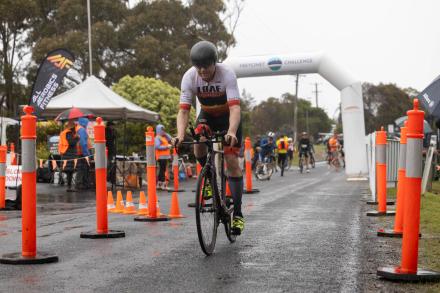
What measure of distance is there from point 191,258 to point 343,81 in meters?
19.7

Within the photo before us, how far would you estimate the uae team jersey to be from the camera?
267 inches

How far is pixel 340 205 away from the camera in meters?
12.8

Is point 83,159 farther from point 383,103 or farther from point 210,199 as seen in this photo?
point 383,103

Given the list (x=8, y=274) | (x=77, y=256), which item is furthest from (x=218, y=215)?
(x=8, y=274)

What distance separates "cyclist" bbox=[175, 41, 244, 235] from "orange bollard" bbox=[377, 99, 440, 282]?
1695mm

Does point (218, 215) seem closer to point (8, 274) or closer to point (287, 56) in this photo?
point (8, 274)

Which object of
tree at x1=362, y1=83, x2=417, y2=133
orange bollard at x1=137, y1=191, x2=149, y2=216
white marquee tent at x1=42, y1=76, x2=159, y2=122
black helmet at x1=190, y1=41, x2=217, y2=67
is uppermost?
tree at x1=362, y1=83, x2=417, y2=133

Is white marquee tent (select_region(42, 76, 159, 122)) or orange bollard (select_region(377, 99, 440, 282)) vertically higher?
white marquee tent (select_region(42, 76, 159, 122))

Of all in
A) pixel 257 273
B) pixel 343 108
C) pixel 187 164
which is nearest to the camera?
pixel 257 273

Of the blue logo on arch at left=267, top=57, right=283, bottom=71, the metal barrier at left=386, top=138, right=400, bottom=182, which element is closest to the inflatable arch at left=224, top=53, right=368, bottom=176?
the blue logo on arch at left=267, top=57, right=283, bottom=71

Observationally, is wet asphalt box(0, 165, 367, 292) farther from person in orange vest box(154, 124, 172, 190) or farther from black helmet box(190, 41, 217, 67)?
person in orange vest box(154, 124, 172, 190)

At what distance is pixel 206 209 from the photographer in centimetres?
645

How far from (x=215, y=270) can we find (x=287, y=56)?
2084cm

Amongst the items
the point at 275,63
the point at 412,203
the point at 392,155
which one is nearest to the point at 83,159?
the point at 392,155
